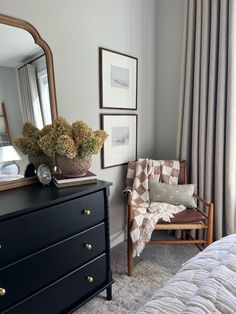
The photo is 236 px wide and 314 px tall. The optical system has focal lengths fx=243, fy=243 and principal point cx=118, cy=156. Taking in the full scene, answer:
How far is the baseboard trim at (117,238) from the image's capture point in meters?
2.48

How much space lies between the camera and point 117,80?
2.27 m

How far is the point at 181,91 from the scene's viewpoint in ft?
8.07

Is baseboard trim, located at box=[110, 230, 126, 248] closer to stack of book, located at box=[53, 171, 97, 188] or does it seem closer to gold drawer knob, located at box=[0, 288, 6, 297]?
stack of book, located at box=[53, 171, 97, 188]

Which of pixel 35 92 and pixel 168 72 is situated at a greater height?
pixel 168 72

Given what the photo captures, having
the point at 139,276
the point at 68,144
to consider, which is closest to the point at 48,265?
the point at 68,144

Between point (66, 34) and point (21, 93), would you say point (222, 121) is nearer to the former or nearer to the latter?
point (66, 34)

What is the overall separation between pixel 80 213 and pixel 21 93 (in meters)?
0.88

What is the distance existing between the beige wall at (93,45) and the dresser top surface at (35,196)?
0.64 m

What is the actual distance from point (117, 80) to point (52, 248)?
1.57 meters

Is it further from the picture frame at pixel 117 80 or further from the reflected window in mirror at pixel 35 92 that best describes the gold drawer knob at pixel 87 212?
the picture frame at pixel 117 80

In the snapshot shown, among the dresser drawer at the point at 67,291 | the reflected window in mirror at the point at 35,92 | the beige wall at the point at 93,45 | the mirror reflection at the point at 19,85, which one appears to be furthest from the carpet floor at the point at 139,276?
the reflected window in mirror at the point at 35,92

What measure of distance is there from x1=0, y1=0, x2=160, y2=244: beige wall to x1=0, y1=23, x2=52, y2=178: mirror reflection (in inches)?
5.0

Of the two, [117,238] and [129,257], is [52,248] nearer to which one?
[129,257]

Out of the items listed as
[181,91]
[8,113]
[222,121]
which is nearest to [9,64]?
[8,113]
